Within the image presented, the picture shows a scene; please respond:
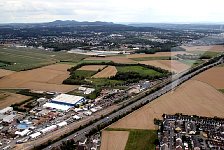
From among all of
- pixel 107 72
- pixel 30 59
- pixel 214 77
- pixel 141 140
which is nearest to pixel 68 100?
pixel 141 140

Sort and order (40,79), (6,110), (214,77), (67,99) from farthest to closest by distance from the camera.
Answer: (40,79), (214,77), (67,99), (6,110)

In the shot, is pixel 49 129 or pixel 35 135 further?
pixel 49 129

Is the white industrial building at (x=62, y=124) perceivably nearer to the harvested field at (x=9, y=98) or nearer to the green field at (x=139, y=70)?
the harvested field at (x=9, y=98)

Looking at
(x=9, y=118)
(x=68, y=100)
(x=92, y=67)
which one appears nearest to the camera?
(x=9, y=118)

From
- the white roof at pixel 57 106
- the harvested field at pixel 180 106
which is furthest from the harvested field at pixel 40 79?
the harvested field at pixel 180 106

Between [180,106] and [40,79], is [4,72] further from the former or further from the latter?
[180,106]

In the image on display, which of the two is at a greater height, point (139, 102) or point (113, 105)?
point (139, 102)
